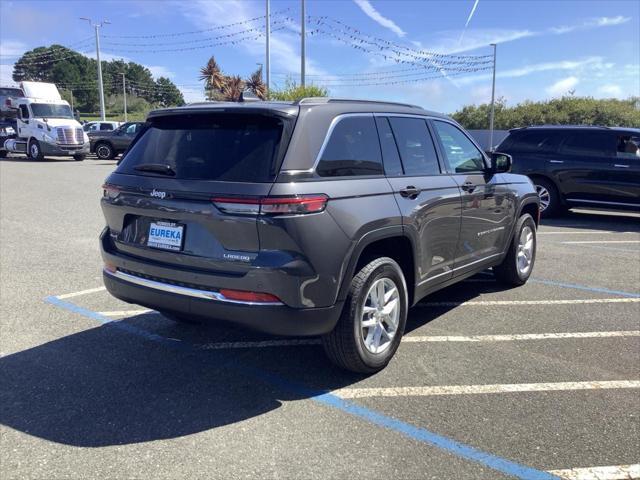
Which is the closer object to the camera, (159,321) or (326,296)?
(326,296)

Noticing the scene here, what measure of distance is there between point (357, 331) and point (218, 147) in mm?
1477

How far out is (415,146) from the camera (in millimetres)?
4441

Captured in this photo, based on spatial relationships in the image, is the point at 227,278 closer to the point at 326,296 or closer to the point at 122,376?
the point at 326,296

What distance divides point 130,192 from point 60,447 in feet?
5.35

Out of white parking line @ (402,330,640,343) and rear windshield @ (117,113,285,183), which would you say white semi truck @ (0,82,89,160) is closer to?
rear windshield @ (117,113,285,183)

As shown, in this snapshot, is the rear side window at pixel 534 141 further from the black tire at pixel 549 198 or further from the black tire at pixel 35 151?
the black tire at pixel 35 151

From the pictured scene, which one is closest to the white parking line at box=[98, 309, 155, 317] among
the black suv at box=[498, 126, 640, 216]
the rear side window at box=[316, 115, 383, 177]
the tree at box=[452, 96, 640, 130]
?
the rear side window at box=[316, 115, 383, 177]

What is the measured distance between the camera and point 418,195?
418 cm

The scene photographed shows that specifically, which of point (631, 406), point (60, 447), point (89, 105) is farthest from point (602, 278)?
point (89, 105)

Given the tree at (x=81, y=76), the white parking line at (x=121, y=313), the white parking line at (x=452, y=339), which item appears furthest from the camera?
the tree at (x=81, y=76)

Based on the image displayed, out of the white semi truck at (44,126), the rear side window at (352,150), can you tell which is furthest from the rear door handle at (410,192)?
the white semi truck at (44,126)

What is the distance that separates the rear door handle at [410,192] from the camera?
4012 mm

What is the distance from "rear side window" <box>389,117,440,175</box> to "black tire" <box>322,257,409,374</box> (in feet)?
2.73

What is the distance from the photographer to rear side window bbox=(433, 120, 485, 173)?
4.86 meters
